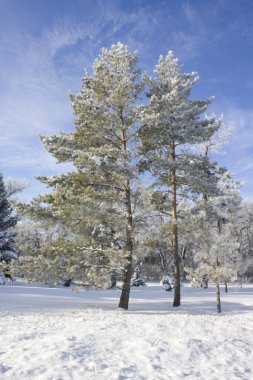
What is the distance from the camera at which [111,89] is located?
52.2 feet

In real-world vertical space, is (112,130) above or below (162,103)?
below

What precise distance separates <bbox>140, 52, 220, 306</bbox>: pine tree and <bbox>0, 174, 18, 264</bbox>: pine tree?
751 inches

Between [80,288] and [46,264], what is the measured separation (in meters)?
1.75

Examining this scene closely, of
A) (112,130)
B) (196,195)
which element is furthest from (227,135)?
(112,130)

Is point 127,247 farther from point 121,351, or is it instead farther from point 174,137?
point 121,351

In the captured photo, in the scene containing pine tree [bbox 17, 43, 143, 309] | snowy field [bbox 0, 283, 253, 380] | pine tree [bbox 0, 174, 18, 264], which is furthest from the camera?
pine tree [bbox 0, 174, 18, 264]

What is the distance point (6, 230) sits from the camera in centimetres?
3525

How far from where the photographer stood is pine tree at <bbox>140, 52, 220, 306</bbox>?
1692 cm

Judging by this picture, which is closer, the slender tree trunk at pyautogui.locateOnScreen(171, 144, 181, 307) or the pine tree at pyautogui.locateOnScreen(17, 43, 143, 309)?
the pine tree at pyautogui.locateOnScreen(17, 43, 143, 309)

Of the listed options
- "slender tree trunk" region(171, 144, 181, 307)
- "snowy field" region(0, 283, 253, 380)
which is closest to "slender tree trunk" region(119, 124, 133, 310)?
"slender tree trunk" region(171, 144, 181, 307)

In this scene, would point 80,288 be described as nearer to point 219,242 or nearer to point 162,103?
point 219,242

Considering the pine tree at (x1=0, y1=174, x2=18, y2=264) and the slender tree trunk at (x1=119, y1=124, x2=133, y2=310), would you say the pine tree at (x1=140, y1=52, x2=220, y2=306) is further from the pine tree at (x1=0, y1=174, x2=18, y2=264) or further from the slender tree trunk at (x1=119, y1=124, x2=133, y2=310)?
the pine tree at (x1=0, y1=174, x2=18, y2=264)

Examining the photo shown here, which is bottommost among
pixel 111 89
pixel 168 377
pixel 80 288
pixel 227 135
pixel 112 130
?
pixel 168 377

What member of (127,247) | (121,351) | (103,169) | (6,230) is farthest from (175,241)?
(6,230)
